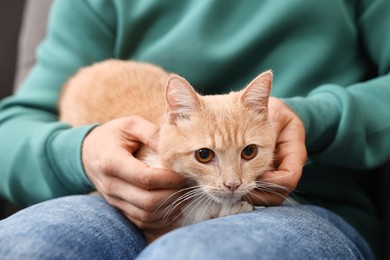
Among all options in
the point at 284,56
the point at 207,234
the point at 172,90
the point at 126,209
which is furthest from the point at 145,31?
the point at 207,234

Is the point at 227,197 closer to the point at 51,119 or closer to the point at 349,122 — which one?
the point at 349,122

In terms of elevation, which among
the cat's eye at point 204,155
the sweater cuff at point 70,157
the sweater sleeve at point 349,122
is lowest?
the sweater cuff at point 70,157

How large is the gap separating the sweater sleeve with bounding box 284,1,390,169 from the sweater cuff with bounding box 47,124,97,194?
55 centimetres

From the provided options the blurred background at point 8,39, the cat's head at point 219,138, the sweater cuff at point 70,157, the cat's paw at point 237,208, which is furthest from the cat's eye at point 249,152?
the blurred background at point 8,39

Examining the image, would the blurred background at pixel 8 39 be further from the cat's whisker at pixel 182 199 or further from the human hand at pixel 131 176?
the cat's whisker at pixel 182 199

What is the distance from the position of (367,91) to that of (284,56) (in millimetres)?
273

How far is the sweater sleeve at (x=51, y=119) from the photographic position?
1.24 metres

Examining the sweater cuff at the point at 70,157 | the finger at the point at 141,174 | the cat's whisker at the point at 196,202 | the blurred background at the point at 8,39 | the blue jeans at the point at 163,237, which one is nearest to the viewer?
the blue jeans at the point at 163,237

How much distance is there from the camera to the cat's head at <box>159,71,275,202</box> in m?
1.02

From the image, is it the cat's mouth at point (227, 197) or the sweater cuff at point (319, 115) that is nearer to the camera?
the cat's mouth at point (227, 197)

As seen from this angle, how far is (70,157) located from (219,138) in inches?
16.0

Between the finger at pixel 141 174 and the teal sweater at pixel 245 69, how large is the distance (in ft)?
0.71

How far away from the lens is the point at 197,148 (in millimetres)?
1038

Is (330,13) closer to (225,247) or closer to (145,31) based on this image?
(145,31)
